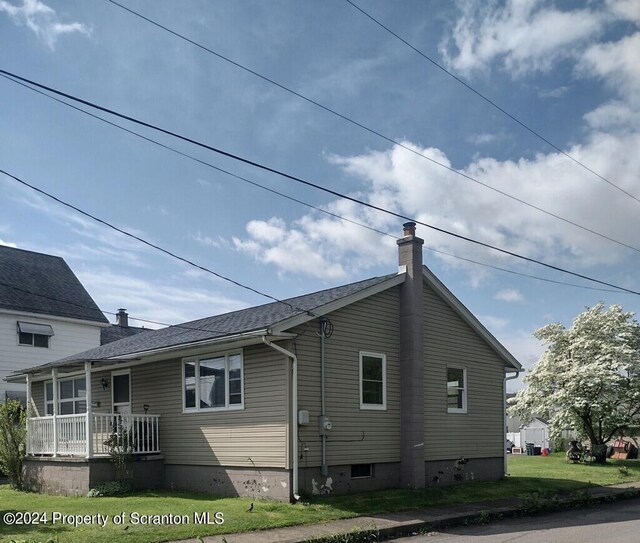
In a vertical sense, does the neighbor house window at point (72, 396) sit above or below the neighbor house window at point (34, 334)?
below

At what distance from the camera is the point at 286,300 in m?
19.0

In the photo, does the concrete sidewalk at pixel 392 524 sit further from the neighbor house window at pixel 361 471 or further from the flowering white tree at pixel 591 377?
the flowering white tree at pixel 591 377

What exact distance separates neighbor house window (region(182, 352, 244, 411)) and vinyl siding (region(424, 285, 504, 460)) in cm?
491

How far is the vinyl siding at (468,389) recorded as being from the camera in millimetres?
17891

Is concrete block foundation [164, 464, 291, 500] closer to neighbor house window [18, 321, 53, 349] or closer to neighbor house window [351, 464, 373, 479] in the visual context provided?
neighbor house window [351, 464, 373, 479]

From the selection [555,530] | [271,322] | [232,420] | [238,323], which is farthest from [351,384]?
[555,530]

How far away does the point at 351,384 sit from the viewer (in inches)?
631

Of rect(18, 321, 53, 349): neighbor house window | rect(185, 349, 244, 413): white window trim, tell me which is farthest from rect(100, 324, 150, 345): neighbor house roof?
rect(185, 349, 244, 413): white window trim

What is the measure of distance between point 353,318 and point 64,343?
602 inches

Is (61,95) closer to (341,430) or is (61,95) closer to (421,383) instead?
(341,430)

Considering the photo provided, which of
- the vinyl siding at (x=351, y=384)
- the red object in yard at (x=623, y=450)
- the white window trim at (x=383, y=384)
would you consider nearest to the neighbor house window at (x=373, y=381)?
the white window trim at (x=383, y=384)

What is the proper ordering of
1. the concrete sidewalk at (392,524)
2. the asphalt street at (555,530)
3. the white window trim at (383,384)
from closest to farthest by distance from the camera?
the concrete sidewalk at (392,524), the asphalt street at (555,530), the white window trim at (383,384)

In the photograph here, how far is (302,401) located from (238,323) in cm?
291

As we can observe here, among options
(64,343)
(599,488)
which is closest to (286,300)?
(599,488)
